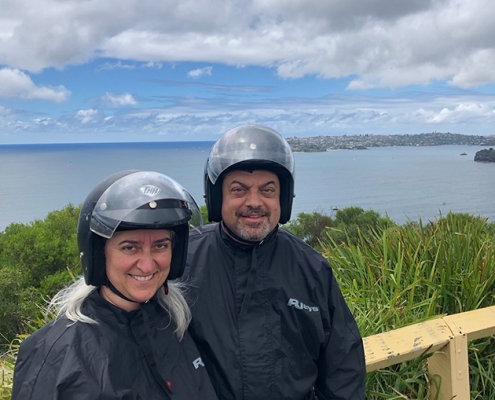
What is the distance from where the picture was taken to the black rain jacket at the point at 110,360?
5.95 ft

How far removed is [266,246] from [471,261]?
3340 mm

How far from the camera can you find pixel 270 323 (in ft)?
8.59

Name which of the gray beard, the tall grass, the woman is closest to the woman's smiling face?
the woman

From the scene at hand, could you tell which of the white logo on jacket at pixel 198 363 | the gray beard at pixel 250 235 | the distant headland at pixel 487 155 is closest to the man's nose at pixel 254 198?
the gray beard at pixel 250 235

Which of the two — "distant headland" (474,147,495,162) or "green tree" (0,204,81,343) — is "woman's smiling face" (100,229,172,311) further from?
"distant headland" (474,147,495,162)

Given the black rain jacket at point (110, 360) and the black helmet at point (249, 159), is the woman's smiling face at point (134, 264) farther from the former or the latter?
the black helmet at point (249, 159)

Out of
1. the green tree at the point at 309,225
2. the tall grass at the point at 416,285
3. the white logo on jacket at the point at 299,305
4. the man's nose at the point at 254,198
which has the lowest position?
the green tree at the point at 309,225

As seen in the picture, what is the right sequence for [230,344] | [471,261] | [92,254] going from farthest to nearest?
[471,261], [230,344], [92,254]

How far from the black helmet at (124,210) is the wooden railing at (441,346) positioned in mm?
1563

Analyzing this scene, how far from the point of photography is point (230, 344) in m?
2.54

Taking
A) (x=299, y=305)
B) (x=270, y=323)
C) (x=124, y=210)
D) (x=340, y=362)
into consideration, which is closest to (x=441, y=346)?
(x=340, y=362)

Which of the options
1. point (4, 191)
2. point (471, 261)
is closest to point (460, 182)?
point (471, 261)

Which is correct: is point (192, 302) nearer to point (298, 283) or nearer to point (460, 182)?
point (298, 283)

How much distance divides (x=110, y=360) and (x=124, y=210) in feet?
2.19
